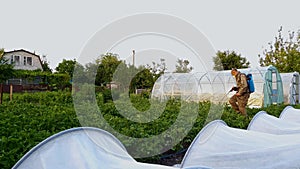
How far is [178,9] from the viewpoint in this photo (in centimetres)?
857

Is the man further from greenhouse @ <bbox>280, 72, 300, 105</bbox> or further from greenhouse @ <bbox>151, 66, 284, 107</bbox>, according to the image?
greenhouse @ <bbox>280, 72, 300, 105</bbox>

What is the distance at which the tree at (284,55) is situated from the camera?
60.5 ft

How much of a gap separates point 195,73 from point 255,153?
1487 centimetres

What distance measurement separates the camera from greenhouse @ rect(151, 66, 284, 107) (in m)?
14.6

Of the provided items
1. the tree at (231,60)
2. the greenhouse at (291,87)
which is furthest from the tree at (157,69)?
the tree at (231,60)

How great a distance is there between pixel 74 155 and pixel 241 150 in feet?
4.96

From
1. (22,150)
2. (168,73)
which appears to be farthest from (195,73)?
(22,150)

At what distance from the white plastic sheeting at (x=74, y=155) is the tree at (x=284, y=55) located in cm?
1823

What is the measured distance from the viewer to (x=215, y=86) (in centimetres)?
1631

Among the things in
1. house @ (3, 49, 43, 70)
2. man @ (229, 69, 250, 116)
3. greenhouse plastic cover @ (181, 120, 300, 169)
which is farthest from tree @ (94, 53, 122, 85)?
house @ (3, 49, 43, 70)

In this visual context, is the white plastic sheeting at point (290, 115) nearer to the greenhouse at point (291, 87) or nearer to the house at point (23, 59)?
the greenhouse at point (291, 87)

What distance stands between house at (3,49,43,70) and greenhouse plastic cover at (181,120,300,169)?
3442 centimetres

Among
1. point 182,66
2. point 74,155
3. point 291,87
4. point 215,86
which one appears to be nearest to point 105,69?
point 182,66

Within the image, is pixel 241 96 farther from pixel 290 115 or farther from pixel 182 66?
pixel 182 66
